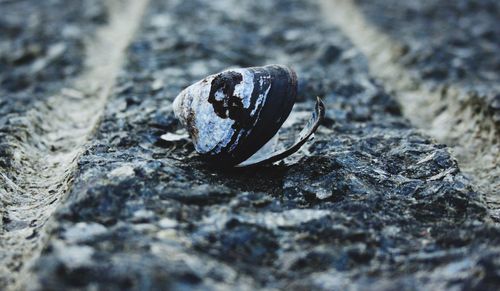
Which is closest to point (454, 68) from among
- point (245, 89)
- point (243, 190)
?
point (245, 89)

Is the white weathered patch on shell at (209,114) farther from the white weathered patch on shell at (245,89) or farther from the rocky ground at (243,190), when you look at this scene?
the rocky ground at (243,190)

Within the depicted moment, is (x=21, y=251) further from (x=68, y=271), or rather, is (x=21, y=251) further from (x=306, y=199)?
(x=306, y=199)

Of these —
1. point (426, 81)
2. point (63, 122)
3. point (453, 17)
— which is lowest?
point (63, 122)

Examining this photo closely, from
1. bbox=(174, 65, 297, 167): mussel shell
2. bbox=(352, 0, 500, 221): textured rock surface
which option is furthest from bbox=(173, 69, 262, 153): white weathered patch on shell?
bbox=(352, 0, 500, 221): textured rock surface

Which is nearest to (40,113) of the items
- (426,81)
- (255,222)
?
(255,222)

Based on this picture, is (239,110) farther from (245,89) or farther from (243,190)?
(243,190)
